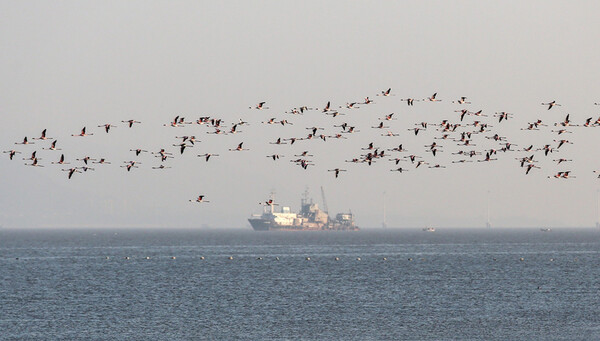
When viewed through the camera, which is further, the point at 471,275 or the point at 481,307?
the point at 471,275

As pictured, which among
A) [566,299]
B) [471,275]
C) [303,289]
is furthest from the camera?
[471,275]

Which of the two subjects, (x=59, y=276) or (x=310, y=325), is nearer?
(x=310, y=325)

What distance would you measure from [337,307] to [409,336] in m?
21.8

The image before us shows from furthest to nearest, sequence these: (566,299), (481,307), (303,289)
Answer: (303,289), (566,299), (481,307)

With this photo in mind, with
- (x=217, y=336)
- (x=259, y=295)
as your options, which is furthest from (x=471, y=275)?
(x=217, y=336)

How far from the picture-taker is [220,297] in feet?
356

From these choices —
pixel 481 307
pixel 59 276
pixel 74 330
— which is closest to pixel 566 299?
pixel 481 307

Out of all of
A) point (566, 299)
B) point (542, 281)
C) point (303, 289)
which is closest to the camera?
point (566, 299)

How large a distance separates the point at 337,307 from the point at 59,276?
2475 inches

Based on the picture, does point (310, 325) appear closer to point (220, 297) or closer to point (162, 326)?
point (162, 326)

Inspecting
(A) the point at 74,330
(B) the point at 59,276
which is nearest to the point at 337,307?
(A) the point at 74,330

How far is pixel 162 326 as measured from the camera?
8281 cm

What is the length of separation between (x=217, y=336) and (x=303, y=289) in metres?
42.5

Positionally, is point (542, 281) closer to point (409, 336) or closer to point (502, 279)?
point (502, 279)
